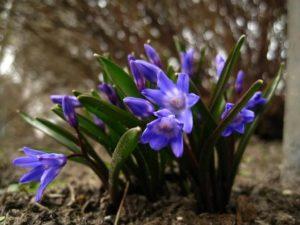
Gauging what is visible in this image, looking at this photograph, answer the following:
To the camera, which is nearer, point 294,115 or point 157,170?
point 157,170

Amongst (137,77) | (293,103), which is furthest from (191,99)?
(293,103)

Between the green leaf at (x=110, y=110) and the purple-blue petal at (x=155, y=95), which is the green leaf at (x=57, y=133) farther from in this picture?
the purple-blue petal at (x=155, y=95)

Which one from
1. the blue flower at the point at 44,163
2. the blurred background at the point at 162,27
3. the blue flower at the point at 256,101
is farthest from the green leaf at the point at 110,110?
the blurred background at the point at 162,27

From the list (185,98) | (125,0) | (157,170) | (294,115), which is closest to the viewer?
(185,98)

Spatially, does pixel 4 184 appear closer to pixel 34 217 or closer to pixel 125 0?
pixel 34 217

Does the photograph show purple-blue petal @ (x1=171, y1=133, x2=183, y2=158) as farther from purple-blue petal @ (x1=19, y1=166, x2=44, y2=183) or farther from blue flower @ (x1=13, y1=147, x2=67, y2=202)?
purple-blue petal @ (x1=19, y1=166, x2=44, y2=183)

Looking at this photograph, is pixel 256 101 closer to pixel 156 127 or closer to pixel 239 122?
pixel 239 122

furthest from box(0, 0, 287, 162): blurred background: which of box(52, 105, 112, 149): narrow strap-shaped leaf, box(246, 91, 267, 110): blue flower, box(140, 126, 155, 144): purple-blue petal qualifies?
box(140, 126, 155, 144): purple-blue petal

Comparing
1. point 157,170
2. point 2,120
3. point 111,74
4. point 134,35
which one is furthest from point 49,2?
point 2,120
